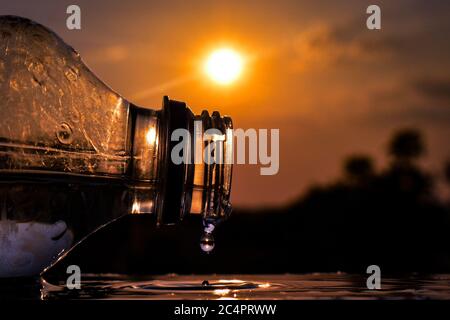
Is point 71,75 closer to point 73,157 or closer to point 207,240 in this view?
point 73,157

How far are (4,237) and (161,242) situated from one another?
5475 mm

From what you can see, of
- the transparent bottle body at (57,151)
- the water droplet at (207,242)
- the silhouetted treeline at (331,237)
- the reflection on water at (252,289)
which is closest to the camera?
the reflection on water at (252,289)

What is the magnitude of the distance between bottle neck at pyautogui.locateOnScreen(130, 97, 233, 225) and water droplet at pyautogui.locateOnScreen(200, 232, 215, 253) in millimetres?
29

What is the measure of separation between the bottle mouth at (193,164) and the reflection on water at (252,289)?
118 millimetres

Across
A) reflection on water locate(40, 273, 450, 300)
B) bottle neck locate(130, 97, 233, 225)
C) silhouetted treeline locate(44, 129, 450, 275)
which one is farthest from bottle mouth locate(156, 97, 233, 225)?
silhouetted treeline locate(44, 129, 450, 275)

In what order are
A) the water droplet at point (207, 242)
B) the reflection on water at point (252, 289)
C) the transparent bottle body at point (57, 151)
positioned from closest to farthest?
the reflection on water at point (252, 289)
the transparent bottle body at point (57, 151)
the water droplet at point (207, 242)

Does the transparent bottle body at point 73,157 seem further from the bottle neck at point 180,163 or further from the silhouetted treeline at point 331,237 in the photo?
the silhouetted treeline at point 331,237

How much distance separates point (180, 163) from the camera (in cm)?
131

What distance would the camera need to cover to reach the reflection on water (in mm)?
1041

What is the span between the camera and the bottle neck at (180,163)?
1.33 m

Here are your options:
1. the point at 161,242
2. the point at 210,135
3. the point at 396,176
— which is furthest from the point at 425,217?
the point at 210,135

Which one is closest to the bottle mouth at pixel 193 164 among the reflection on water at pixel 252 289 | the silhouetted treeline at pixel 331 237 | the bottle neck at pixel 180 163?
the bottle neck at pixel 180 163

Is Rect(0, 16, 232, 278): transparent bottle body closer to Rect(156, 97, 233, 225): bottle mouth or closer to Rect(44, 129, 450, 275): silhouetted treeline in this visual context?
Rect(156, 97, 233, 225): bottle mouth
